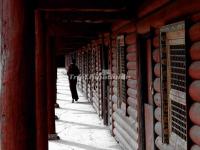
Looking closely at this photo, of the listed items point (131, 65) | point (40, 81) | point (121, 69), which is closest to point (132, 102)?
point (131, 65)

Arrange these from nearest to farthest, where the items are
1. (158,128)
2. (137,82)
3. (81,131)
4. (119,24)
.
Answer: (158,128) → (137,82) → (119,24) → (81,131)

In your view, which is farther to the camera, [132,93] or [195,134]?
[132,93]

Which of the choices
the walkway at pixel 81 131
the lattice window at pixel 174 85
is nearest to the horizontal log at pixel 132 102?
the walkway at pixel 81 131

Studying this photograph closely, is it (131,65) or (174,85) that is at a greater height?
(131,65)

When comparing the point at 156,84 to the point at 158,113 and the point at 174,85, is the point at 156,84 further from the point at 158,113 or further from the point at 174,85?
the point at 174,85

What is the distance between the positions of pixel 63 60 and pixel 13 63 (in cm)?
5801

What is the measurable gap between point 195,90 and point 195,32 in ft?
1.89

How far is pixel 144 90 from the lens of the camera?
25.1 feet

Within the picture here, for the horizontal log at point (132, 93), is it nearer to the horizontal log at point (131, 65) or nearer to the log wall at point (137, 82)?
the log wall at point (137, 82)

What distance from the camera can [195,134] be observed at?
457 cm

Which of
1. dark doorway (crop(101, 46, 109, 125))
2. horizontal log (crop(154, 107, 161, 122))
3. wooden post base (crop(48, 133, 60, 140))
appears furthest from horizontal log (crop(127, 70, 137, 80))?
dark doorway (crop(101, 46, 109, 125))

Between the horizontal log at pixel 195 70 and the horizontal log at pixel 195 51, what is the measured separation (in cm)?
6

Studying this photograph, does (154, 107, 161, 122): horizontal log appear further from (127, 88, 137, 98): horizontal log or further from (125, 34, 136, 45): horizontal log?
(125, 34, 136, 45): horizontal log

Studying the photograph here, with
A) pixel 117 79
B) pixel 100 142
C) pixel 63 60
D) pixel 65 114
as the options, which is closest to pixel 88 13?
pixel 117 79
